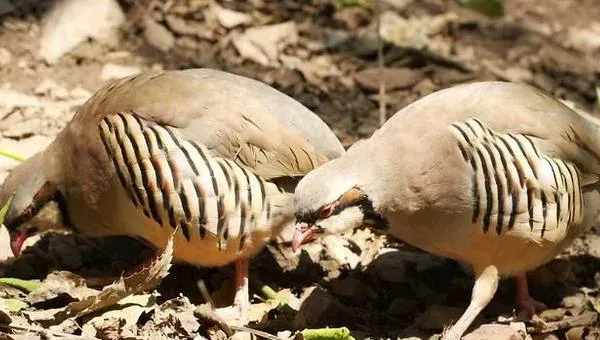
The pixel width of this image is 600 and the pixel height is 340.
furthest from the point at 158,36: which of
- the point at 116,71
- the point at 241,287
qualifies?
the point at 241,287

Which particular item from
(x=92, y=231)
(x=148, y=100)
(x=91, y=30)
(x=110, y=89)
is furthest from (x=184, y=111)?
(x=91, y=30)

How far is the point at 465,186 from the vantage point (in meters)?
4.31

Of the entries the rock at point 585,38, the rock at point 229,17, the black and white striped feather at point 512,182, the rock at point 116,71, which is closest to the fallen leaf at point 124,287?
the black and white striped feather at point 512,182

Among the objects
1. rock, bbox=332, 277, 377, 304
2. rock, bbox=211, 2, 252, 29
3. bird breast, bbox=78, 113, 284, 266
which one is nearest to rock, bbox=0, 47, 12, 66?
rock, bbox=211, 2, 252, 29

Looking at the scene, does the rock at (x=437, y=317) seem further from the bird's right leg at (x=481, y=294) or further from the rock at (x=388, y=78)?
the rock at (x=388, y=78)

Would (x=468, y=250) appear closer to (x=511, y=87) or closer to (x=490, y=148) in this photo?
(x=490, y=148)

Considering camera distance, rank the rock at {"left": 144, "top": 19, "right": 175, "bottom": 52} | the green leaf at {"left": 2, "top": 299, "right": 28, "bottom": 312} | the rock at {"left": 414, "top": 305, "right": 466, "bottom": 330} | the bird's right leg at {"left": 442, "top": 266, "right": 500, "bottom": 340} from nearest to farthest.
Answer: the green leaf at {"left": 2, "top": 299, "right": 28, "bottom": 312}, the bird's right leg at {"left": 442, "top": 266, "right": 500, "bottom": 340}, the rock at {"left": 414, "top": 305, "right": 466, "bottom": 330}, the rock at {"left": 144, "top": 19, "right": 175, "bottom": 52}

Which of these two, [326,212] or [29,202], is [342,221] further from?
[29,202]

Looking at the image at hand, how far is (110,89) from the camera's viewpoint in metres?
4.78

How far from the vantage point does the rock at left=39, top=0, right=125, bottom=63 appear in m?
6.21

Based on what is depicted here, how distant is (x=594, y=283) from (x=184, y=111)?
2105 mm

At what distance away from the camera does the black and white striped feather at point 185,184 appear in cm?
438

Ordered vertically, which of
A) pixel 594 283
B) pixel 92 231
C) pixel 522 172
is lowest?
pixel 594 283

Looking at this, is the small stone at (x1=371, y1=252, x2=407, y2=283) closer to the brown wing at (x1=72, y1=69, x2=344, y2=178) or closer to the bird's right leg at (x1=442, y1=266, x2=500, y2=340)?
the bird's right leg at (x1=442, y1=266, x2=500, y2=340)
